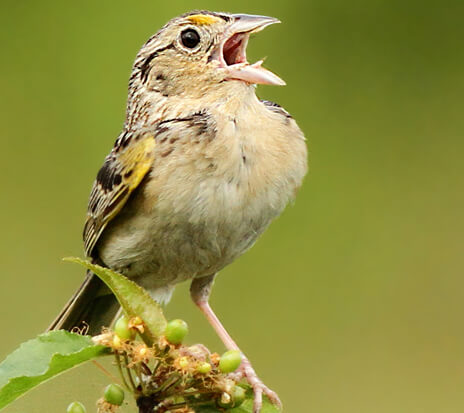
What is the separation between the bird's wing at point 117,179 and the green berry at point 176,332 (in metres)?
1.00

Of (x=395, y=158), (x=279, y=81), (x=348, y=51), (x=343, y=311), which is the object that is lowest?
(x=343, y=311)

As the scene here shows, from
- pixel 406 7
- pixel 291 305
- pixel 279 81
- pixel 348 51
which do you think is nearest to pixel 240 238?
pixel 279 81

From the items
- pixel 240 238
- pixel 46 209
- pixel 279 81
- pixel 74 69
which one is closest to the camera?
pixel 279 81

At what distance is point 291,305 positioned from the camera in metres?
5.01

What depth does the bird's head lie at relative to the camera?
8.72 ft

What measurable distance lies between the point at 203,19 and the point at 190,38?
6cm

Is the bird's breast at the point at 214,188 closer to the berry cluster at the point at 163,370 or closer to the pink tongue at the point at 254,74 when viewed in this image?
the pink tongue at the point at 254,74

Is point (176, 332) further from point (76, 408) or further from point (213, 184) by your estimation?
point (213, 184)

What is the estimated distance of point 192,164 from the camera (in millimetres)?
2633

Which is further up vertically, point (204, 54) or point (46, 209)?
point (204, 54)

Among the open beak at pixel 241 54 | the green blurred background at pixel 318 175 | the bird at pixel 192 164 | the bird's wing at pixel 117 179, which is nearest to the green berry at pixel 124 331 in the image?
the bird at pixel 192 164

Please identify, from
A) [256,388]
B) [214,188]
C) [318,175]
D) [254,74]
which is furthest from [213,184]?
[318,175]

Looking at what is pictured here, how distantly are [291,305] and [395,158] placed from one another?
918mm

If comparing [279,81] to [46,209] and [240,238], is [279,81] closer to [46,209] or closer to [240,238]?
[240,238]
